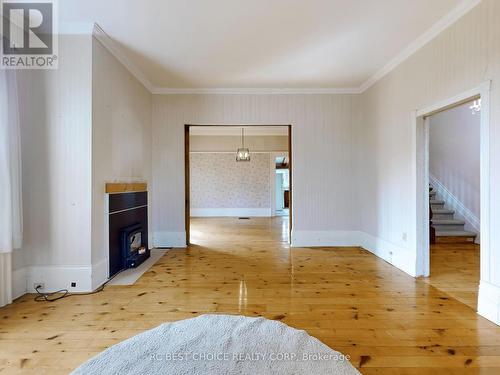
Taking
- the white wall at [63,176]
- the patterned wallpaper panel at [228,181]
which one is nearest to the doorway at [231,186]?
the patterned wallpaper panel at [228,181]

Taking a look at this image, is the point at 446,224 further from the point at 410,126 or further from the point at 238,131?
the point at 238,131

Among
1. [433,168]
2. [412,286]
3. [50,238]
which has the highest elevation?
[433,168]

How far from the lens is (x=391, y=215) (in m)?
3.77

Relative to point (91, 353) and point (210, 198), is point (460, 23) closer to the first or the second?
point (91, 353)

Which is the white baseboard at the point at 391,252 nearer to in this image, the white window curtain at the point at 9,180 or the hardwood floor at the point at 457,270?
the hardwood floor at the point at 457,270

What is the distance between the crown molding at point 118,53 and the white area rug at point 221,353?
117 inches

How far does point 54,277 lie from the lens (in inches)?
109

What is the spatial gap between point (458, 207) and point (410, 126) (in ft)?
10.8

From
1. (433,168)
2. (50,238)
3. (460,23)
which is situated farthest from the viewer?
(433,168)

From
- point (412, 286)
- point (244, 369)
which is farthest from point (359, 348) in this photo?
point (412, 286)

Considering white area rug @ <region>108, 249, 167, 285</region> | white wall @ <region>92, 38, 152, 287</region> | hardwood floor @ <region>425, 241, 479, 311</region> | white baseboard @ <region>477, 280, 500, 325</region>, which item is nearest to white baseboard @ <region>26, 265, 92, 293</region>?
white wall @ <region>92, 38, 152, 287</region>

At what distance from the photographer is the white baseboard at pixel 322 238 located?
4723mm

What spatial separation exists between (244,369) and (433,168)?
663 centimetres

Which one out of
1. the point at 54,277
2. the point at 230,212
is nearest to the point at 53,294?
the point at 54,277
